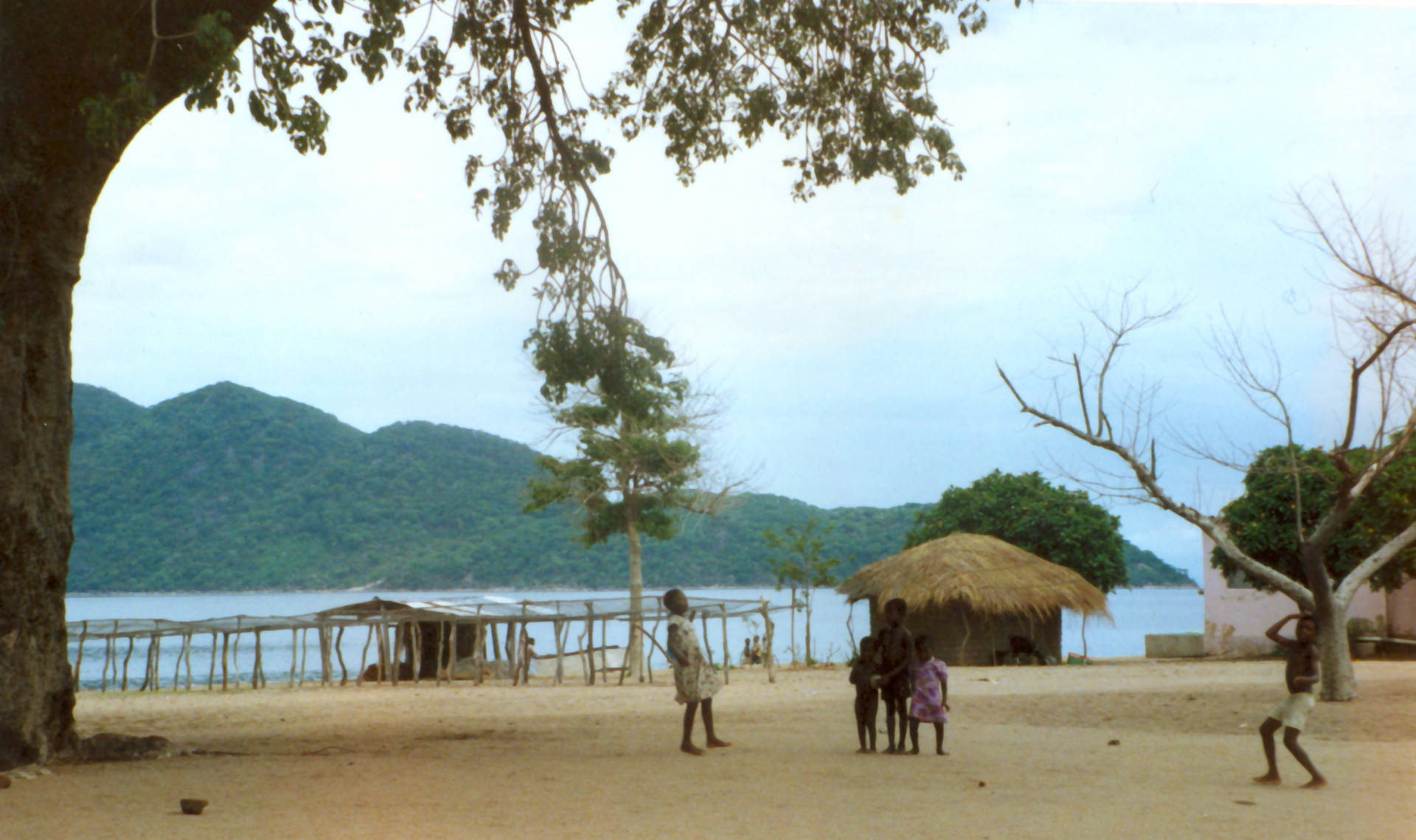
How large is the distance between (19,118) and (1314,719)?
12.0 m

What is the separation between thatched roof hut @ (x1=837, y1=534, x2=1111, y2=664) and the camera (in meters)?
22.7

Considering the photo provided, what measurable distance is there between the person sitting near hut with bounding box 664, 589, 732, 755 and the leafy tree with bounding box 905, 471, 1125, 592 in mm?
19633

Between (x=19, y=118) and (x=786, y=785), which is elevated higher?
(x=19, y=118)

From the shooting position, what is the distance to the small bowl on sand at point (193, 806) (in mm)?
5973

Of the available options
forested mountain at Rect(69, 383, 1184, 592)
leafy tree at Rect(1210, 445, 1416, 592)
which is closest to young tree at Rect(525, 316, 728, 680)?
leafy tree at Rect(1210, 445, 1416, 592)

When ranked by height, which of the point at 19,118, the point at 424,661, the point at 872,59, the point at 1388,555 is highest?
the point at 872,59

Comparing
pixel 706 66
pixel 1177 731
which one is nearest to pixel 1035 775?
pixel 1177 731

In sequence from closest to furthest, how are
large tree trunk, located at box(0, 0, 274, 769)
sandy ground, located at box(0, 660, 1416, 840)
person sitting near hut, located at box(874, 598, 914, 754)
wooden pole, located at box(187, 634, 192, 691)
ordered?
sandy ground, located at box(0, 660, 1416, 840) → large tree trunk, located at box(0, 0, 274, 769) → person sitting near hut, located at box(874, 598, 914, 754) → wooden pole, located at box(187, 634, 192, 691)

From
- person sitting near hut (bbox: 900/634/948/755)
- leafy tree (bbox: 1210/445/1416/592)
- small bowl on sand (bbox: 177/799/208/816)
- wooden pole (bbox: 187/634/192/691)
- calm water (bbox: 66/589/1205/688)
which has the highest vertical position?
leafy tree (bbox: 1210/445/1416/592)

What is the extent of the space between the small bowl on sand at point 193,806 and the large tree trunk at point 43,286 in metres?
2.46

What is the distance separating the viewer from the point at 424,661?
2669 cm

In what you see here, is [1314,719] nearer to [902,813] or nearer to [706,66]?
[902,813]

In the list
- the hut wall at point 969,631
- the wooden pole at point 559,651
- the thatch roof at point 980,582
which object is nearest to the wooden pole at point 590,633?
the wooden pole at point 559,651

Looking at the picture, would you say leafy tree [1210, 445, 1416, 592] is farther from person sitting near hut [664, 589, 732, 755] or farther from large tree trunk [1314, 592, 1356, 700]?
person sitting near hut [664, 589, 732, 755]
